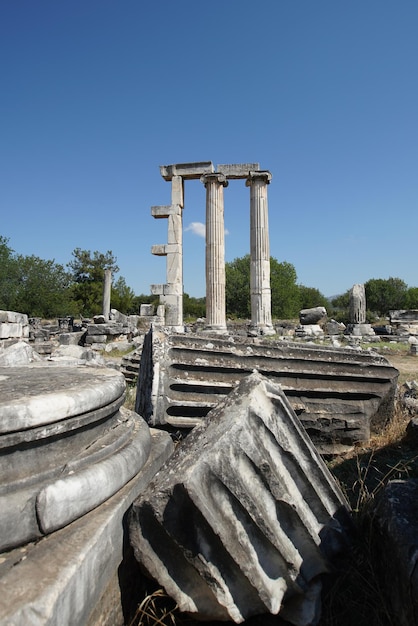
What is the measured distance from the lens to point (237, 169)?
14.7 meters

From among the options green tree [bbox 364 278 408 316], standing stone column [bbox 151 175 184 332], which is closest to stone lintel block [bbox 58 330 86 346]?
standing stone column [bbox 151 175 184 332]

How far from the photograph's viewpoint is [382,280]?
46125 millimetres

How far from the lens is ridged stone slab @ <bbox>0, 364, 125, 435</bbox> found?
1499 mm

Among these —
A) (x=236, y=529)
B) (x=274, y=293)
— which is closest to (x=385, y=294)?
(x=274, y=293)

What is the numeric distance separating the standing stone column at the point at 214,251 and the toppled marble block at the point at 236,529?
41.1ft

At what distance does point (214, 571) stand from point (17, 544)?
73cm

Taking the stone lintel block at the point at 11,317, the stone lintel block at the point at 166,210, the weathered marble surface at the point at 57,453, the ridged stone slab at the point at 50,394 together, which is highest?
the stone lintel block at the point at 166,210

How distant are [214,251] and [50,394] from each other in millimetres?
12968

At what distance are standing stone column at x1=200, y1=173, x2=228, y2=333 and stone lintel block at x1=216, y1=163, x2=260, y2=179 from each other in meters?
0.37

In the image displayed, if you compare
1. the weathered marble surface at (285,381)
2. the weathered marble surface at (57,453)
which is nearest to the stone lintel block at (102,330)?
the weathered marble surface at (285,381)

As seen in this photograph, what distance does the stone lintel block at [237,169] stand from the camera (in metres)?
14.6

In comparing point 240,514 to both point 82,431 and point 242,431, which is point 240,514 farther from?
point 82,431

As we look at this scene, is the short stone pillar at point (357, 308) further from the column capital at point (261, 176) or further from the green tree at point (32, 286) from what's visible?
the green tree at point (32, 286)

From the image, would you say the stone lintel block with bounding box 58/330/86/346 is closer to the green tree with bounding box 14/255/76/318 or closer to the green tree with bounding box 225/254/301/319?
the green tree with bounding box 14/255/76/318
